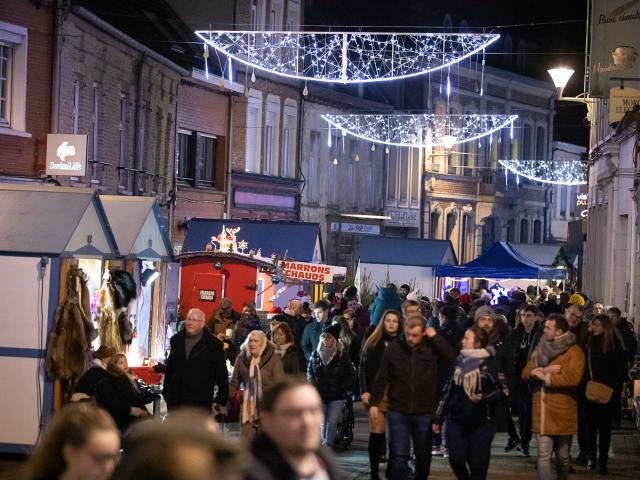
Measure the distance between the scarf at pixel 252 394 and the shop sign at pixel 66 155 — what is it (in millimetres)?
9880

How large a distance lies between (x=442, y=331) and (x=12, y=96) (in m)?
9.81

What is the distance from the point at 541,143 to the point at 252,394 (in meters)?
55.1

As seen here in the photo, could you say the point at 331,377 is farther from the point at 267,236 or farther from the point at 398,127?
the point at 398,127

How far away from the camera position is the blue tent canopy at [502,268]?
106ft

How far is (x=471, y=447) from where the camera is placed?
37.5 ft

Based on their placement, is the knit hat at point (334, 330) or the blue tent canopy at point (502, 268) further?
the blue tent canopy at point (502, 268)

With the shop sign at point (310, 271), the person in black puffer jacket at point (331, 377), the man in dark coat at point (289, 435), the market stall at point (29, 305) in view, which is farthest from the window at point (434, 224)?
the man in dark coat at point (289, 435)

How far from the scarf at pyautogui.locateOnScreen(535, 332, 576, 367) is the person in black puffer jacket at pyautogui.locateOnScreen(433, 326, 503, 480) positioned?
1.01 m

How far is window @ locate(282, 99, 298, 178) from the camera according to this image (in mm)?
43844

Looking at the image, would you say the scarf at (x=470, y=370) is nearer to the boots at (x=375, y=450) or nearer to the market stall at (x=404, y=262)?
the boots at (x=375, y=450)

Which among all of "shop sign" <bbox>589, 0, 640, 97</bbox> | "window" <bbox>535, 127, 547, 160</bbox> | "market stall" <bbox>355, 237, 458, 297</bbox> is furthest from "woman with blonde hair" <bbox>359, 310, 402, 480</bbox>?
"window" <bbox>535, 127, 547, 160</bbox>

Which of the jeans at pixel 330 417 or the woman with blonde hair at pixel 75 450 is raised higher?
the woman with blonde hair at pixel 75 450


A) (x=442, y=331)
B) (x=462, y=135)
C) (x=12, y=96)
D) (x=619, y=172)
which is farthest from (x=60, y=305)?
(x=462, y=135)

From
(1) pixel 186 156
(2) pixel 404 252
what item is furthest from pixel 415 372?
(2) pixel 404 252
